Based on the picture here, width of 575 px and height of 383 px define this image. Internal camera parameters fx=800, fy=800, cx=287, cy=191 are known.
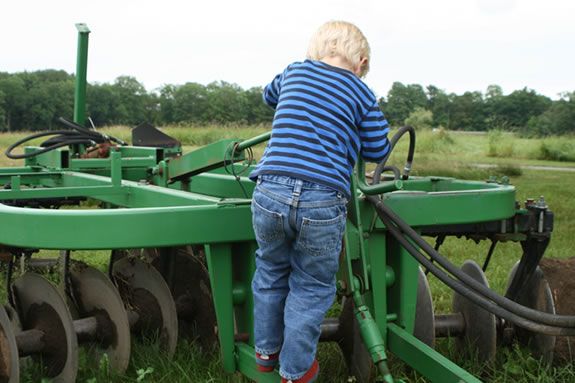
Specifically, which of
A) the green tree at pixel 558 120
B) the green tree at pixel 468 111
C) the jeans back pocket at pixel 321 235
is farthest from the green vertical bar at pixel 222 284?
the green tree at pixel 468 111

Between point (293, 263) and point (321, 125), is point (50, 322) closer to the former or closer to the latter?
point (293, 263)

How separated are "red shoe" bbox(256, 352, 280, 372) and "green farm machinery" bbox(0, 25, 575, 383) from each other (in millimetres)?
33

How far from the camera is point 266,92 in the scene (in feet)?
8.68

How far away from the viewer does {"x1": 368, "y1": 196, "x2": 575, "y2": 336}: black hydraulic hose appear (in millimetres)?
2408

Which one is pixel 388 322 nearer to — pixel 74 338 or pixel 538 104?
pixel 74 338

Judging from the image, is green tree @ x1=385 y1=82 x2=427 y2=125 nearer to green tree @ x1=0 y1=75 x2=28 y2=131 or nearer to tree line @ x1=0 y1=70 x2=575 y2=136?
tree line @ x1=0 y1=70 x2=575 y2=136

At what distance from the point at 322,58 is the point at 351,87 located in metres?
0.13

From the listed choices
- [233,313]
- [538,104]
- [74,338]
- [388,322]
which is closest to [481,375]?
[388,322]

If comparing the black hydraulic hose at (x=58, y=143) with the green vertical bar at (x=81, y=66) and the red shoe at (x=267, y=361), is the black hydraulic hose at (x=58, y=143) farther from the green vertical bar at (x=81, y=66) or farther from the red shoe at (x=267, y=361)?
the red shoe at (x=267, y=361)

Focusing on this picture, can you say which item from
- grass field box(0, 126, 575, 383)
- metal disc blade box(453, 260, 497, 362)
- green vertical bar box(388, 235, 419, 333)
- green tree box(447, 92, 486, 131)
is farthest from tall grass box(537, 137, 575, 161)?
green vertical bar box(388, 235, 419, 333)

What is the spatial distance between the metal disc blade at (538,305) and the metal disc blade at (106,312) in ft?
5.26

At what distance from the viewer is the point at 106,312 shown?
317cm

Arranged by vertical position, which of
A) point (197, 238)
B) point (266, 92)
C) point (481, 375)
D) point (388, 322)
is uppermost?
point (266, 92)

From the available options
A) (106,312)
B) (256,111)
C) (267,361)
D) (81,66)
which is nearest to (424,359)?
(267,361)
